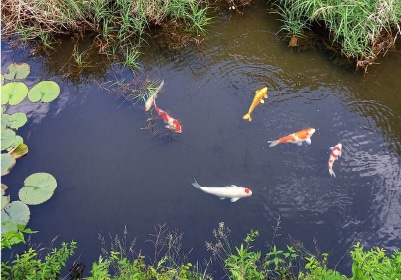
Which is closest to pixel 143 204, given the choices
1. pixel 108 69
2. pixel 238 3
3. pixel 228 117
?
pixel 228 117

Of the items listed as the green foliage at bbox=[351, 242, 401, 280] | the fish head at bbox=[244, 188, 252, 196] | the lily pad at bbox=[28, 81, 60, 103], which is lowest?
the fish head at bbox=[244, 188, 252, 196]

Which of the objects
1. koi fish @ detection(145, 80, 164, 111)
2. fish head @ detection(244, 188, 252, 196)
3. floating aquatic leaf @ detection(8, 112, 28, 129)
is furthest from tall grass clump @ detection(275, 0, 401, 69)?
floating aquatic leaf @ detection(8, 112, 28, 129)

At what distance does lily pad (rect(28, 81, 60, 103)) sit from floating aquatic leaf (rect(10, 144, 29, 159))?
2.09ft

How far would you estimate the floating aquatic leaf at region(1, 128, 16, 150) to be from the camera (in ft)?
14.8

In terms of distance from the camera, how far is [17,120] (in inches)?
186

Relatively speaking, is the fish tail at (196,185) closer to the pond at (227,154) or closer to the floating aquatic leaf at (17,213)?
the pond at (227,154)

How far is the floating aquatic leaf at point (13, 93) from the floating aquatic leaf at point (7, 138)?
16.7 inches

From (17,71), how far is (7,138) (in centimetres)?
104

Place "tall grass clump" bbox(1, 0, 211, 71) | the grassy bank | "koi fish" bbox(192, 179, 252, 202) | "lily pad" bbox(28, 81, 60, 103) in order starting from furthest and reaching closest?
1. "tall grass clump" bbox(1, 0, 211, 71)
2. "lily pad" bbox(28, 81, 60, 103)
3. "koi fish" bbox(192, 179, 252, 202)
4. the grassy bank

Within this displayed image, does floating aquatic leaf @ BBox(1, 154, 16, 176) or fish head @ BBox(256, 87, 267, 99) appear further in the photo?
fish head @ BBox(256, 87, 267, 99)

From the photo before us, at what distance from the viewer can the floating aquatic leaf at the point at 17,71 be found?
5.21 m

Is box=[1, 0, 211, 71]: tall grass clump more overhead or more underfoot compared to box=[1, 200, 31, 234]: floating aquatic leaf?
more overhead

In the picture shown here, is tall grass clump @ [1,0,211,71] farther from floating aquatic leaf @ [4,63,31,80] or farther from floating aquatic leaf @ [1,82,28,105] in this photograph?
floating aquatic leaf @ [1,82,28,105]

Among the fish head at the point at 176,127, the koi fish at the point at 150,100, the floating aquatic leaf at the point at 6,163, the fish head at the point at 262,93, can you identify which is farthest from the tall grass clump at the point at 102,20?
the floating aquatic leaf at the point at 6,163
